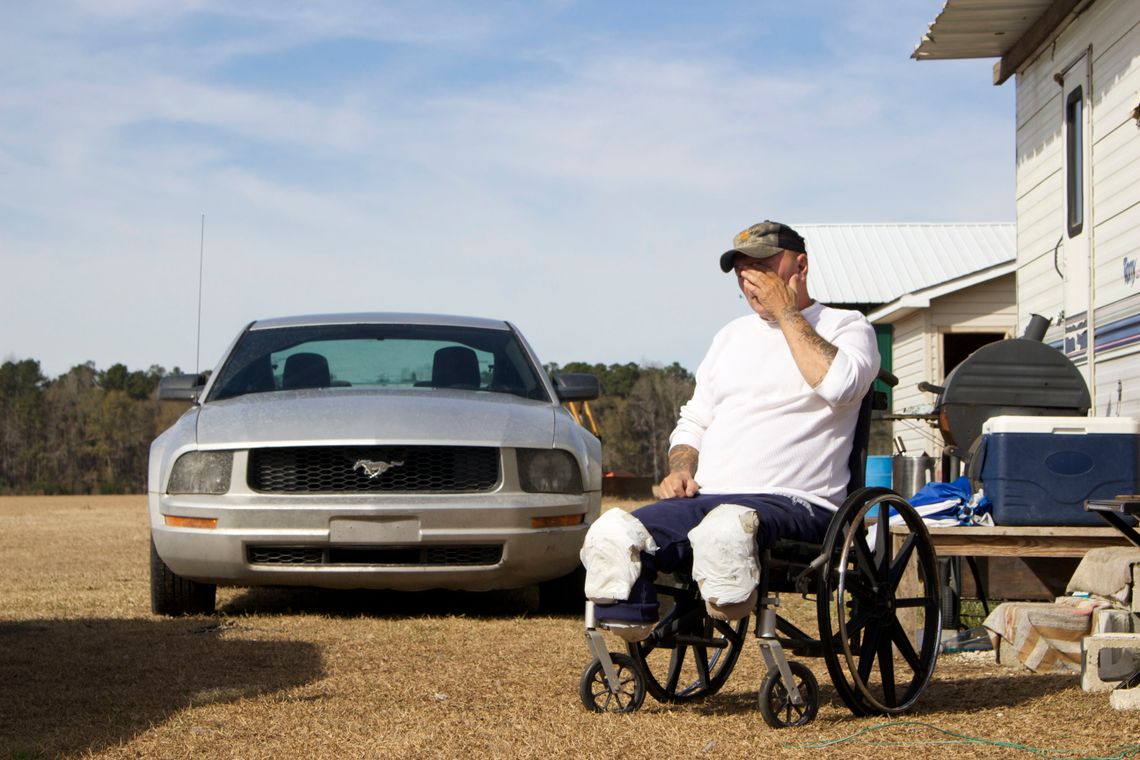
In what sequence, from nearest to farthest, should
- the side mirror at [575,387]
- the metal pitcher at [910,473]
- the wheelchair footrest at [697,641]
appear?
the wheelchair footrest at [697,641], the side mirror at [575,387], the metal pitcher at [910,473]

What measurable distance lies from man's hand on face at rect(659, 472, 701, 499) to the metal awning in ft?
24.3

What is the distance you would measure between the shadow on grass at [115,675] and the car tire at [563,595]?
161 cm

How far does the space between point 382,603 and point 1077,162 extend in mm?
6285

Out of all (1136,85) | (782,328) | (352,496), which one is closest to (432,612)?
(352,496)

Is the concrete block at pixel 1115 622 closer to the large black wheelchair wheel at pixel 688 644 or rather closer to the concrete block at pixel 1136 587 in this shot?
the concrete block at pixel 1136 587

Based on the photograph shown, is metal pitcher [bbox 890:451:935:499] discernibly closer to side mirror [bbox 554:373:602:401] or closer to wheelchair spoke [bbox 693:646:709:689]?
side mirror [bbox 554:373:602:401]

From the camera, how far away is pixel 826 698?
4750 mm

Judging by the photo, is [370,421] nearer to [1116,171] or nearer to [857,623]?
[857,623]

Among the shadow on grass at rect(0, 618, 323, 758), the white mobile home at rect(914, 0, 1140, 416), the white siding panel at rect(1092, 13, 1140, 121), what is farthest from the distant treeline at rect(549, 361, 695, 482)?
the shadow on grass at rect(0, 618, 323, 758)

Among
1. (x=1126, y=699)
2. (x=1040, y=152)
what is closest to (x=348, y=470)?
(x=1126, y=699)

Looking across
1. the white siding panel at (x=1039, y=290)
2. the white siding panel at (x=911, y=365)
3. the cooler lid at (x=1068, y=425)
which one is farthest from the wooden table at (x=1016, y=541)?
the white siding panel at (x=911, y=365)

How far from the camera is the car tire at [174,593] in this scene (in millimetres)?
7035

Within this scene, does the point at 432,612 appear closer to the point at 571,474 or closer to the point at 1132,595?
the point at 571,474

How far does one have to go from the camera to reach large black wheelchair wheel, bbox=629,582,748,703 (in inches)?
163
